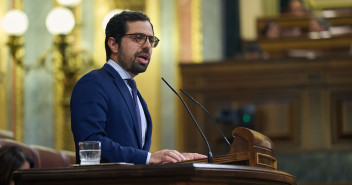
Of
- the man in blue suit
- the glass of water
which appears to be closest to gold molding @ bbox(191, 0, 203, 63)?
the man in blue suit

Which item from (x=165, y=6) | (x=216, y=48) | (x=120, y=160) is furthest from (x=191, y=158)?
(x=216, y=48)

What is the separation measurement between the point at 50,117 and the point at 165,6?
6.46 ft

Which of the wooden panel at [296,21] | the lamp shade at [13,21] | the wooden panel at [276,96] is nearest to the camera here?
the lamp shade at [13,21]

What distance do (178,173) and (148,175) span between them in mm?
96

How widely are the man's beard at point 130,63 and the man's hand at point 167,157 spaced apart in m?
0.47

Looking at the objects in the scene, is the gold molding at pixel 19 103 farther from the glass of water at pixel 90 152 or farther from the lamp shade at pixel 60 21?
the glass of water at pixel 90 152

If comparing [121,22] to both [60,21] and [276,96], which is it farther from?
[276,96]

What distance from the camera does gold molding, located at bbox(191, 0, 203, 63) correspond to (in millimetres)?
9891

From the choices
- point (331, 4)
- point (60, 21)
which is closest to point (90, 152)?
point (60, 21)

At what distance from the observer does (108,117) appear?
2842mm

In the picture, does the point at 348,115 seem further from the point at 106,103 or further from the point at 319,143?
the point at 106,103

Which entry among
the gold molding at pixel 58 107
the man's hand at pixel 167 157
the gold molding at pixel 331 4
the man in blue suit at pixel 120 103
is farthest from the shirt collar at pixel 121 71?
the gold molding at pixel 331 4

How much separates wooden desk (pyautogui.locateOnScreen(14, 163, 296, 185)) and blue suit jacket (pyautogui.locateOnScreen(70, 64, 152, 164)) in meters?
0.25

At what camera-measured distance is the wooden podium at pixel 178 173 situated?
2.30 meters
